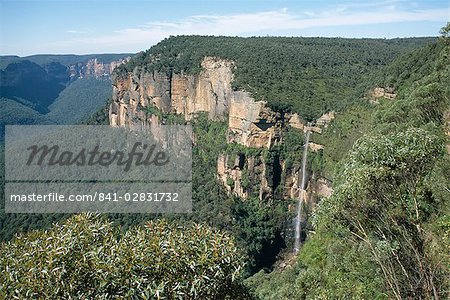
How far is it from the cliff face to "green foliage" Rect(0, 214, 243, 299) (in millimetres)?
32617

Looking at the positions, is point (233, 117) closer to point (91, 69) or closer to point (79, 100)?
point (79, 100)

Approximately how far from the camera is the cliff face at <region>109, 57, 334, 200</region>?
40188 mm

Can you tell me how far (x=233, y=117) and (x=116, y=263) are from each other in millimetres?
37954

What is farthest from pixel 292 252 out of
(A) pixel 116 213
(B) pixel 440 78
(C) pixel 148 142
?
(C) pixel 148 142

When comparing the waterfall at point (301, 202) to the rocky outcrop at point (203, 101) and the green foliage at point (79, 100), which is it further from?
the green foliage at point (79, 100)

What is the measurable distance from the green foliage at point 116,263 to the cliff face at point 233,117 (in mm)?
32617

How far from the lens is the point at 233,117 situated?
4306 cm

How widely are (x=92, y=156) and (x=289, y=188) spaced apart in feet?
89.2

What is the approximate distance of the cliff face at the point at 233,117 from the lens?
132ft

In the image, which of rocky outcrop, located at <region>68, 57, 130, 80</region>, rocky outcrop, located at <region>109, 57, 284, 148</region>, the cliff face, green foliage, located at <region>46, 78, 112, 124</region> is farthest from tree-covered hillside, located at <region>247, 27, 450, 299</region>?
rocky outcrop, located at <region>68, 57, 130, 80</region>

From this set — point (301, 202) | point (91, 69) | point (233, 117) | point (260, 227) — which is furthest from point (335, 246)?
point (91, 69)

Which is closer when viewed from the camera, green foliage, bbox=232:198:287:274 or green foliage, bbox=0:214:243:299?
green foliage, bbox=0:214:243:299

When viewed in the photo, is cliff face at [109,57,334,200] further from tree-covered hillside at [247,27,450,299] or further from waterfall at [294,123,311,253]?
tree-covered hillside at [247,27,450,299]

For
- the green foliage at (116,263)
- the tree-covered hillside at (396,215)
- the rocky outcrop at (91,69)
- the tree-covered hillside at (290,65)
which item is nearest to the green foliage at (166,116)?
the tree-covered hillside at (290,65)
